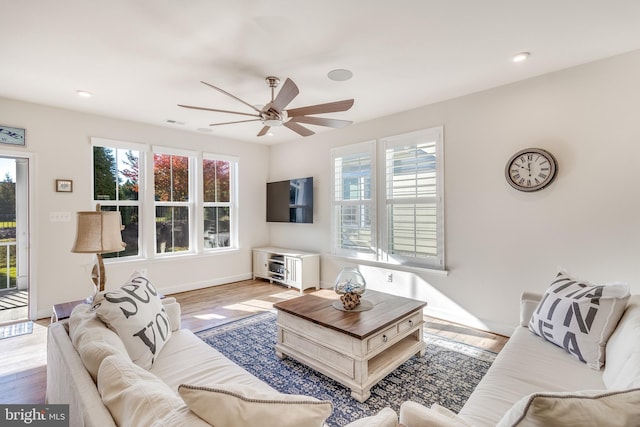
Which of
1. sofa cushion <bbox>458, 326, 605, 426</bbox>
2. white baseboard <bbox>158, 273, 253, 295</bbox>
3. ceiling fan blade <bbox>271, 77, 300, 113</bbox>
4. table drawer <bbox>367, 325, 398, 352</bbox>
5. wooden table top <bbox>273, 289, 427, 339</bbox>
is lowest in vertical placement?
white baseboard <bbox>158, 273, 253, 295</bbox>

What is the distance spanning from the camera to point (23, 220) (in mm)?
4289

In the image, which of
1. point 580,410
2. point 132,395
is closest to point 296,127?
point 132,395

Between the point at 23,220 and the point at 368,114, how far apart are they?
4.99m

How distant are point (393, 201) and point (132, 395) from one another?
3702mm

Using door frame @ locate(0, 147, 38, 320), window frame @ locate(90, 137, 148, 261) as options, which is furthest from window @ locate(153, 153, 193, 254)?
door frame @ locate(0, 147, 38, 320)

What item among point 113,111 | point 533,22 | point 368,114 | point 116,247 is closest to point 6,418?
point 116,247

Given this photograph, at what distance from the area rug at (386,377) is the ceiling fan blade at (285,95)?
2.21 meters

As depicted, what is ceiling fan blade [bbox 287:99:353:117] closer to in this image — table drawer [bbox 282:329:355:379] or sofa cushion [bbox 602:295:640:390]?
table drawer [bbox 282:329:355:379]

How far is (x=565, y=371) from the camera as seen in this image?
1.67m

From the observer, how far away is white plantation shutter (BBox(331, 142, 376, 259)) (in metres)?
4.47

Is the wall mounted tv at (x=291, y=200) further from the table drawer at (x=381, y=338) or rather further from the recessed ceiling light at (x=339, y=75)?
the table drawer at (x=381, y=338)

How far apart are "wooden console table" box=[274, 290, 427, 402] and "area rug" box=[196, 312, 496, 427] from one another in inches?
4.0

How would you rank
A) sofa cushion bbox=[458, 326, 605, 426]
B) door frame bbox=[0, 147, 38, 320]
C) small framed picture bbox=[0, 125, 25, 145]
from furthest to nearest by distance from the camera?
door frame bbox=[0, 147, 38, 320]
small framed picture bbox=[0, 125, 25, 145]
sofa cushion bbox=[458, 326, 605, 426]

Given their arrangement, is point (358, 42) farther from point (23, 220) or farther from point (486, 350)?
point (23, 220)
